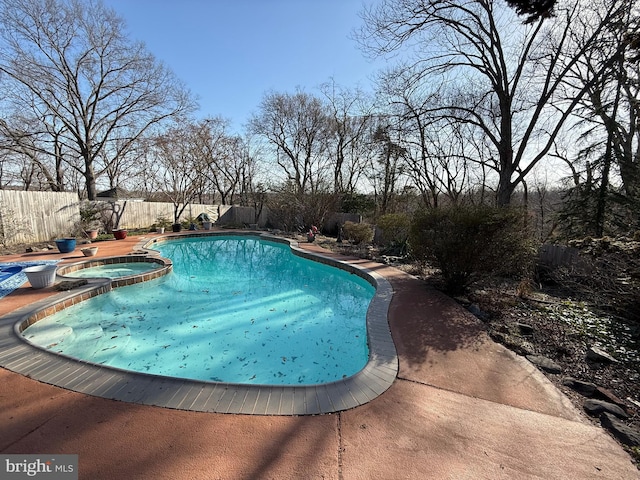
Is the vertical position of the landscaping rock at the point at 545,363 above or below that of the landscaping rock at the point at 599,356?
below

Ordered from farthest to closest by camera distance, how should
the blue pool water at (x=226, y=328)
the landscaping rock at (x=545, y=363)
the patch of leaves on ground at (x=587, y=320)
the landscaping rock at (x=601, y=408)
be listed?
1. the blue pool water at (x=226, y=328)
2. the landscaping rock at (x=545, y=363)
3. the patch of leaves on ground at (x=587, y=320)
4. the landscaping rock at (x=601, y=408)

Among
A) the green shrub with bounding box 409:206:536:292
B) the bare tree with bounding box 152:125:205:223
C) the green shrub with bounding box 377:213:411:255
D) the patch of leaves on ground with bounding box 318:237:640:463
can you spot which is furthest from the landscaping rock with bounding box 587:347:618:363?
the bare tree with bounding box 152:125:205:223

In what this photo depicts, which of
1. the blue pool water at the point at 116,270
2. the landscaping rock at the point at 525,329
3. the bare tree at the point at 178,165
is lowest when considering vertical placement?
the blue pool water at the point at 116,270

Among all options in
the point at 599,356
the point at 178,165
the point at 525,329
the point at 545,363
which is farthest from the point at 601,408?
→ the point at 178,165

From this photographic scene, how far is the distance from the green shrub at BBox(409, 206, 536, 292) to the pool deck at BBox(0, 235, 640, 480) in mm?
2348

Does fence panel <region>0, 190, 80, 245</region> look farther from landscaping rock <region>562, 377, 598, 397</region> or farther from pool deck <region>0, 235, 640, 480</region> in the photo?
landscaping rock <region>562, 377, 598, 397</region>

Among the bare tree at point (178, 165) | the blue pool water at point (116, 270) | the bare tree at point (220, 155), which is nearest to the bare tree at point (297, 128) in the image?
the bare tree at point (220, 155)

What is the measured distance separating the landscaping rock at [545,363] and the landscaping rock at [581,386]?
18 centimetres

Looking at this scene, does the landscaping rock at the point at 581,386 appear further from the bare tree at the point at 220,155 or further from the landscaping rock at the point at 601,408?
the bare tree at the point at 220,155

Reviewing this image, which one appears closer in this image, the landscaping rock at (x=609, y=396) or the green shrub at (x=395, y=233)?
the landscaping rock at (x=609, y=396)

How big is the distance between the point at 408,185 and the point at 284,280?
10.5m

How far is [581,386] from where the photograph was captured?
8.25 ft

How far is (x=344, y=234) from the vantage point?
12094mm

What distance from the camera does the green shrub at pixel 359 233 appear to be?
11.2 m
